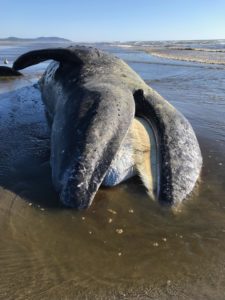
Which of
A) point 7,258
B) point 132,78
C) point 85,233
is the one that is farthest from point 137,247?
point 132,78

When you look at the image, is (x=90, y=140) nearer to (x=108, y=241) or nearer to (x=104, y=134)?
(x=104, y=134)

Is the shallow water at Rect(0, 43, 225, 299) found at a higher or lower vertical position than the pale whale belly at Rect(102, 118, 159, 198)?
lower

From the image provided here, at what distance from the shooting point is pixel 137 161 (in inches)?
206

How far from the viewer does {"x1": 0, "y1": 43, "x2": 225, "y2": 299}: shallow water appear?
11.3 ft

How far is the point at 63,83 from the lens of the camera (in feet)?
22.8

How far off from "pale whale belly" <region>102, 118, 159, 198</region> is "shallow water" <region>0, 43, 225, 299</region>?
13 cm

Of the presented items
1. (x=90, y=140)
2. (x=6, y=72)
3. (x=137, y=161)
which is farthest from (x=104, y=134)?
(x=6, y=72)

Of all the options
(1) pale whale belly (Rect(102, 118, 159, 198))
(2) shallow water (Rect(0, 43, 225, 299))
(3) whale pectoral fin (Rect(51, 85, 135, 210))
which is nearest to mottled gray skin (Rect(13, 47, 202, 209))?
(3) whale pectoral fin (Rect(51, 85, 135, 210))

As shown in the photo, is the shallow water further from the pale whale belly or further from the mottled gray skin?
the mottled gray skin

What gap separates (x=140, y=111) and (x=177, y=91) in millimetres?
6419

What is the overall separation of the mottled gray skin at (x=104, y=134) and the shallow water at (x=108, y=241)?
247mm

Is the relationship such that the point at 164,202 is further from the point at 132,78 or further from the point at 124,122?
the point at 132,78

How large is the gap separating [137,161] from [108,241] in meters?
1.42

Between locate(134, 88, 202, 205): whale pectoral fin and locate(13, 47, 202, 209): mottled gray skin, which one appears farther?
locate(134, 88, 202, 205): whale pectoral fin
